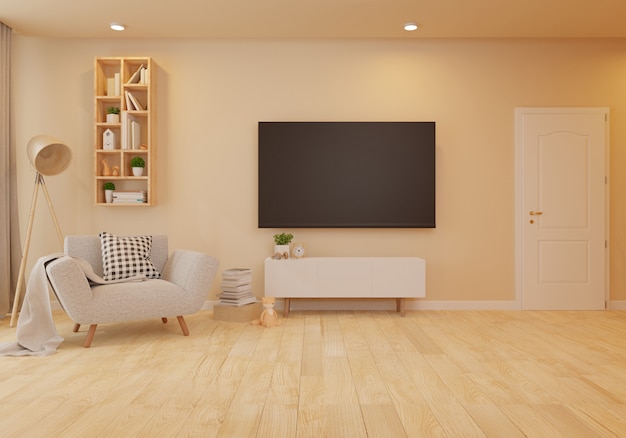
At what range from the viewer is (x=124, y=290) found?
3725 mm

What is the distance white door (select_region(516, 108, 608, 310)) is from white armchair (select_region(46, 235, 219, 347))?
3215 mm

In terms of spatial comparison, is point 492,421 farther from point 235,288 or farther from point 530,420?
point 235,288

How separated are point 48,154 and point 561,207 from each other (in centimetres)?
501

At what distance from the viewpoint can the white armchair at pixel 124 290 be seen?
3.52m

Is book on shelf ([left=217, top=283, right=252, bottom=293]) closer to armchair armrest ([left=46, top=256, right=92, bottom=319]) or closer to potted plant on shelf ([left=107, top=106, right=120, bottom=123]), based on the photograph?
armchair armrest ([left=46, top=256, right=92, bottom=319])

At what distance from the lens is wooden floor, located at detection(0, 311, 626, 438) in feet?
7.40

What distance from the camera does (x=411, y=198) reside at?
5.07 meters

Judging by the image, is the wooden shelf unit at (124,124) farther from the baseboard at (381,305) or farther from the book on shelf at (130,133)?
the baseboard at (381,305)

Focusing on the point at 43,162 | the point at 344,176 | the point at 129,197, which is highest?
the point at 43,162

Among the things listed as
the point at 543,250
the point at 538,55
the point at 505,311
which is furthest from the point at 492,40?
the point at 505,311

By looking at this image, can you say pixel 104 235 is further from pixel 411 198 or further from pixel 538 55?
pixel 538 55

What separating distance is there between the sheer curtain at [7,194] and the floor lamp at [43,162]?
14 cm

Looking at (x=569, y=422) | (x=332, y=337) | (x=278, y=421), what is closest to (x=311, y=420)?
(x=278, y=421)

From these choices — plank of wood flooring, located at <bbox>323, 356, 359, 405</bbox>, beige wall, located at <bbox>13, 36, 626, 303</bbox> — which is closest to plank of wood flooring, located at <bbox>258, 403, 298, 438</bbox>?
plank of wood flooring, located at <bbox>323, 356, 359, 405</bbox>
